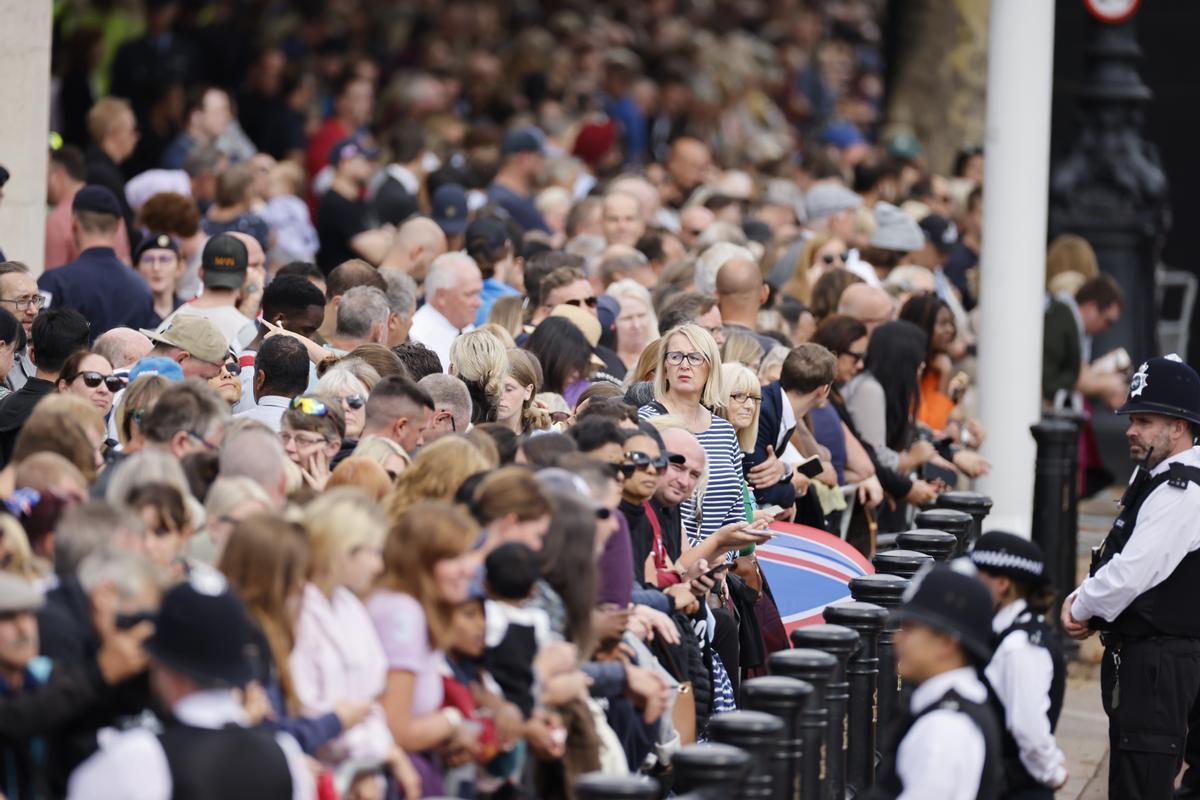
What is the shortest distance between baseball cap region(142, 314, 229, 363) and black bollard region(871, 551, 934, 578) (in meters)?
3.01

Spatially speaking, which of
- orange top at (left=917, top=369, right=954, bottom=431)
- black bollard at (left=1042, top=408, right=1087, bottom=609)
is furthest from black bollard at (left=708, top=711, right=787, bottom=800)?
orange top at (left=917, top=369, right=954, bottom=431)

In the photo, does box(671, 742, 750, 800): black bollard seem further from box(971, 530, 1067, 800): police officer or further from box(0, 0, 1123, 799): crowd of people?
box(971, 530, 1067, 800): police officer

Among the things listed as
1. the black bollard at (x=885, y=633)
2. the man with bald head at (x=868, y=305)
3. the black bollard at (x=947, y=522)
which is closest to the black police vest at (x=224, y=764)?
the black bollard at (x=885, y=633)

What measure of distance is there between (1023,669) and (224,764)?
2902 mm

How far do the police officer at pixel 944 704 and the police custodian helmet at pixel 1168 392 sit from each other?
310cm

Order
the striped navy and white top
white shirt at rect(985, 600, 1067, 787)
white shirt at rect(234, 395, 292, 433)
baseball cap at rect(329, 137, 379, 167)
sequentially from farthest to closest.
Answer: baseball cap at rect(329, 137, 379, 167) → the striped navy and white top → white shirt at rect(234, 395, 292, 433) → white shirt at rect(985, 600, 1067, 787)

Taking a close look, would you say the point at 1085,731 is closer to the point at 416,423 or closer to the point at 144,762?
the point at 416,423

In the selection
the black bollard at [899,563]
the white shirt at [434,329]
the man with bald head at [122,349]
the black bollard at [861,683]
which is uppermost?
the white shirt at [434,329]

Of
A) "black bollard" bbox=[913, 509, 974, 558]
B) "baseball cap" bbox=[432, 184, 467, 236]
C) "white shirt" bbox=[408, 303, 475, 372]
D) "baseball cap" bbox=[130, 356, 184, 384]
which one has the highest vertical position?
"baseball cap" bbox=[432, 184, 467, 236]

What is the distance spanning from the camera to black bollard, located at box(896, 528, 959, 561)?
33.6 ft

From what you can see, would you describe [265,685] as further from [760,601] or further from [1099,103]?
[1099,103]

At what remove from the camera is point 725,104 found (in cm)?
2558

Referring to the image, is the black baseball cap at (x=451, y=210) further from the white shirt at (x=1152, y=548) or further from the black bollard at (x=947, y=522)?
the white shirt at (x=1152, y=548)

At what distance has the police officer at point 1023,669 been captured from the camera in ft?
23.4
